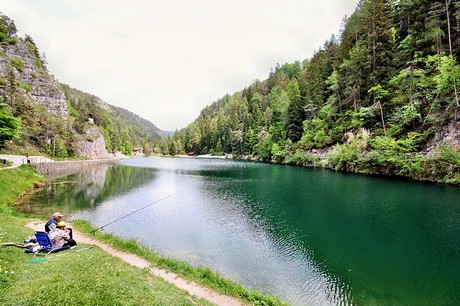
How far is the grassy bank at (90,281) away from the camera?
675 cm

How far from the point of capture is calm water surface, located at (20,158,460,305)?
12109mm

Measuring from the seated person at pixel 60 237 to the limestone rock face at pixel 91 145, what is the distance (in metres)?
84.4

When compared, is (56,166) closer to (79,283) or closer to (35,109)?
(35,109)

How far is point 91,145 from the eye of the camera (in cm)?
9662

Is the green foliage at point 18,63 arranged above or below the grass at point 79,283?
above

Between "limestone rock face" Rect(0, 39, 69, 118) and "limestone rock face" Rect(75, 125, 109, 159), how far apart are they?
395 inches

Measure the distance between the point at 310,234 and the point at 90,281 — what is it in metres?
14.4

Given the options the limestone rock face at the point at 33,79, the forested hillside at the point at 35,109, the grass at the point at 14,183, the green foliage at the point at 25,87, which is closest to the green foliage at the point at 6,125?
the grass at the point at 14,183

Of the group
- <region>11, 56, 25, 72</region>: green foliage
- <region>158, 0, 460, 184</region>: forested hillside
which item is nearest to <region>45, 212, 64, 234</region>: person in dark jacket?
<region>158, 0, 460, 184</region>: forested hillside

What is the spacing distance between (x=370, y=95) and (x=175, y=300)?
197ft

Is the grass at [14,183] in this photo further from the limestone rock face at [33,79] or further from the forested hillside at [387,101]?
the limestone rock face at [33,79]

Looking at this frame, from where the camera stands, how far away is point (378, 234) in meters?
18.4

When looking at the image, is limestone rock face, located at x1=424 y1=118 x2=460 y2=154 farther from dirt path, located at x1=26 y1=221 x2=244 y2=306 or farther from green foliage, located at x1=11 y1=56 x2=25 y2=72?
green foliage, located at x1=11 y1=56 x2=25 y2=72

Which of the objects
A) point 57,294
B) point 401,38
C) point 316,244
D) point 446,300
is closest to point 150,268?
point 57,294
